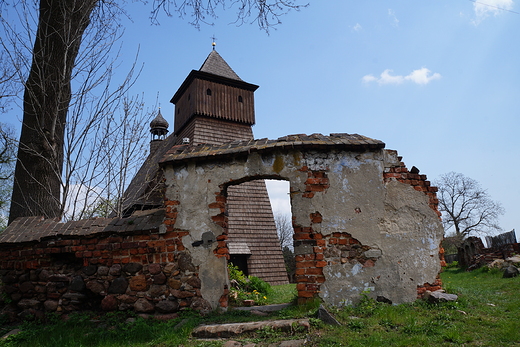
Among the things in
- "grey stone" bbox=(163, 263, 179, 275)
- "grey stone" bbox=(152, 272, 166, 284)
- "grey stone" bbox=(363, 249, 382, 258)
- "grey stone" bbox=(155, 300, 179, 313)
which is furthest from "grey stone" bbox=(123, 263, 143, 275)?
"grey stone" bbox=(363, 249, 382, 258)

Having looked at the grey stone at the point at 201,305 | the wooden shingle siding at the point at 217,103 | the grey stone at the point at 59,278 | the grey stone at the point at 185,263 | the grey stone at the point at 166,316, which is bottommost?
the grey stone at the point at 166,316

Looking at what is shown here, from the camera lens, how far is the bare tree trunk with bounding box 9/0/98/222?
6.72 metres

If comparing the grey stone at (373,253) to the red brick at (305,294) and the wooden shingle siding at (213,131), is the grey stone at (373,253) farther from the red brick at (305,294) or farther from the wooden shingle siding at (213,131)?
the wooden shingle siding at (213,131)

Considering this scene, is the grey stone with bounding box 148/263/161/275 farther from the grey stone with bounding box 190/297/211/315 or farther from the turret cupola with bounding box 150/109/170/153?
the turret cupola with bounding box 150/109/170/153

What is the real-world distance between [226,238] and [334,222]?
184 centimetres

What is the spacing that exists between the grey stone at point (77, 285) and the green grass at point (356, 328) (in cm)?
48

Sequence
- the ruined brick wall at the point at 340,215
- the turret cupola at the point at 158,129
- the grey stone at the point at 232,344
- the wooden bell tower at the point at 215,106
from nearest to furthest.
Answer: the grey stone at the point at 232,344, the ruined brick wall at the point at 340,215, the wooden bell tower at the point at 215,106, the turret cupola at the point at 158,129

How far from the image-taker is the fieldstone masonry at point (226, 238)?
223 inches

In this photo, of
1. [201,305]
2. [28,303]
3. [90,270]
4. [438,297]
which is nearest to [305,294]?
[201,305]

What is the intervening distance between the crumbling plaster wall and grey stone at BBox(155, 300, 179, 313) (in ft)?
1.65

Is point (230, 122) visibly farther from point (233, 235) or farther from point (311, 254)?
point (311, 254)

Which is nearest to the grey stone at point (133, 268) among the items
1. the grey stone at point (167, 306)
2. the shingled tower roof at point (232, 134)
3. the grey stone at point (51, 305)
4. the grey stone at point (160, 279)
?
the grey stone at point (160, 279)

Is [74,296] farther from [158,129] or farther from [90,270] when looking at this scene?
[158,129]

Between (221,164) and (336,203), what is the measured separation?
83.4 inches
